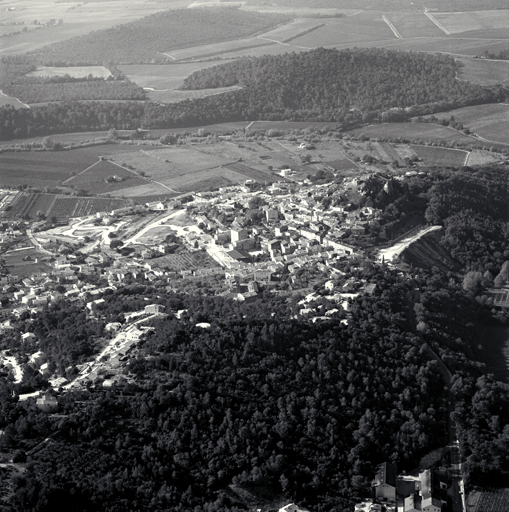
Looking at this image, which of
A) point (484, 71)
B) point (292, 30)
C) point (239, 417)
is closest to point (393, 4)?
point (292, 30)

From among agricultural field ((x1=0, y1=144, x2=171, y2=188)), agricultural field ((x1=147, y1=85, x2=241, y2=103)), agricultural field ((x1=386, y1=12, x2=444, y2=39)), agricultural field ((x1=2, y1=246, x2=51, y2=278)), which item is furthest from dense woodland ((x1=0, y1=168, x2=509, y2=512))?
agricultural field ((x1=386, y1=12, x2=444, y2=39))

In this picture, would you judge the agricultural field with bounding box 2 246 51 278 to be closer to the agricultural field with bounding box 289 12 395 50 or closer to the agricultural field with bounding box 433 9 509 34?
the agricultural field with bounding box 289 12 395 50

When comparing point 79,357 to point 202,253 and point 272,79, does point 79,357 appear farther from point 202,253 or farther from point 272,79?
point 272,79

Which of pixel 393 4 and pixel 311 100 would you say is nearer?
pixel 311 100

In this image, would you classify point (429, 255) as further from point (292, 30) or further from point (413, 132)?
point (292, 30)

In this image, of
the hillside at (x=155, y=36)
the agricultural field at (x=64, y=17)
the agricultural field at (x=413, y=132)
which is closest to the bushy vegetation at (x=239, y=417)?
the agricultural field at (x=413, y=132)

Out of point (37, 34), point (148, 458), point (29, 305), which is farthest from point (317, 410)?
point (37, 34)

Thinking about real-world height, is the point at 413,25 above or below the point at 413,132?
above
